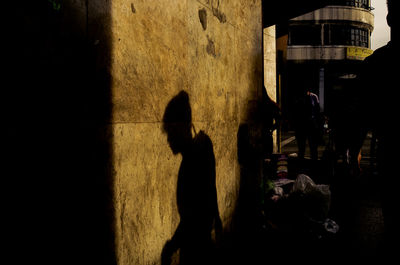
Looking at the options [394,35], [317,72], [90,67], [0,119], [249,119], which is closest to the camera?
[0,119]

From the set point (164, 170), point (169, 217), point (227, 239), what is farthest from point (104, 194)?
point (227, 239)

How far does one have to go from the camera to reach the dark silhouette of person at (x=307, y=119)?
24.4ft

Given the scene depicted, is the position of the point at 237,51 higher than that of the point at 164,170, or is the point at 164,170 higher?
the point at 237,51

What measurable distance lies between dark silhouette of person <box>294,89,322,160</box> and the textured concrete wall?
4284 millimetres

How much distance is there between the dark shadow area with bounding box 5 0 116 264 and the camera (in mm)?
1372

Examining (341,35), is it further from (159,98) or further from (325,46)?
(159,98)

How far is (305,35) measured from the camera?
29469 millimetres

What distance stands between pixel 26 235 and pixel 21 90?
72 centimetres

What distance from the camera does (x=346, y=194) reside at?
5.53 meters

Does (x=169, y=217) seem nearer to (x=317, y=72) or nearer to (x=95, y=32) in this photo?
(x=95, y=32)

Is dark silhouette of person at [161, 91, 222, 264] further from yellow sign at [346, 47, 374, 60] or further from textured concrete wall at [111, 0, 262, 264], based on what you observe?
yellow sign at [346, 47, 374, 60]

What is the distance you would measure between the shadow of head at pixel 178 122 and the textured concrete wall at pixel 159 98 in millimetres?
65

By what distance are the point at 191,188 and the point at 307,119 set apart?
5457 mm

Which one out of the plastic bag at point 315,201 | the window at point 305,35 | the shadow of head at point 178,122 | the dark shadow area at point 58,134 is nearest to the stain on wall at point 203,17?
the shadow of head at point 178,122
